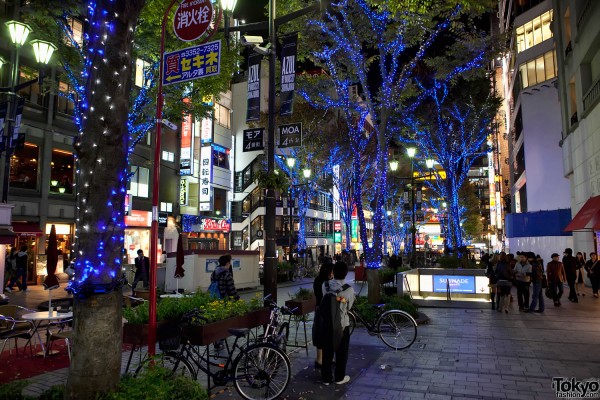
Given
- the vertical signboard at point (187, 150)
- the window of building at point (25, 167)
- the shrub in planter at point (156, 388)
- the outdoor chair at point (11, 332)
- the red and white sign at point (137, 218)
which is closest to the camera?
the shrub in planter at point (156, 388)

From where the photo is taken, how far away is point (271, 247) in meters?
9.41

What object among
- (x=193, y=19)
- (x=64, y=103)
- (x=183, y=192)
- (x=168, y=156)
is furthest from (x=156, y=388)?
(x=183, y=192)

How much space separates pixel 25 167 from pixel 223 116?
20.7 meters

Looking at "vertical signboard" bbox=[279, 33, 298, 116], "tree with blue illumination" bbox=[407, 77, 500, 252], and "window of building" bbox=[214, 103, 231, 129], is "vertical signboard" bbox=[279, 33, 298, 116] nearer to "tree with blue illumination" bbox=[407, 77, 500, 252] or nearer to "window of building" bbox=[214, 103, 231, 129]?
"tree with blue illumination" bbox=[407, 77, 500, 252]

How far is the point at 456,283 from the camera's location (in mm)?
17047

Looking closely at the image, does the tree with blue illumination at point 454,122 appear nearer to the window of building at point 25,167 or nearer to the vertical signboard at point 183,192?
the vertical signboard at point 183,192

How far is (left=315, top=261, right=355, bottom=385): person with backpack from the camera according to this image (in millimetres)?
6684

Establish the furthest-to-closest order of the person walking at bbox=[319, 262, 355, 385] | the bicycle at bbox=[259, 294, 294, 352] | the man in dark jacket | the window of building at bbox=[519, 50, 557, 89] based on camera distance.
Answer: the window of building at bbox=[519, 50, 557, 89] → the man in dark jacket → the bicycle at bbox=[259, 294, 294, 352] → the person walking at bbox=[319, 262, 355, 385]

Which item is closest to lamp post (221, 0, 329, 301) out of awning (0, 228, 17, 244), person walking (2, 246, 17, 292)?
awning (0, 228, 17, 244)

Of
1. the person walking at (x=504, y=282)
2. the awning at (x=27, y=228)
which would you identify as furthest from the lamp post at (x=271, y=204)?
the awning at (x=27, y=228)

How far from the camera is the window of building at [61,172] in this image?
25.0 meters

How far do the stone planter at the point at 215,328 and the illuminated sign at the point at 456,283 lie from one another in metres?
11.6

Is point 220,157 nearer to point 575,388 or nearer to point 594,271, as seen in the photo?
point 594,271

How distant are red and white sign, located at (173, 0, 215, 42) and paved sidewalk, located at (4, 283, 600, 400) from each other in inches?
213
